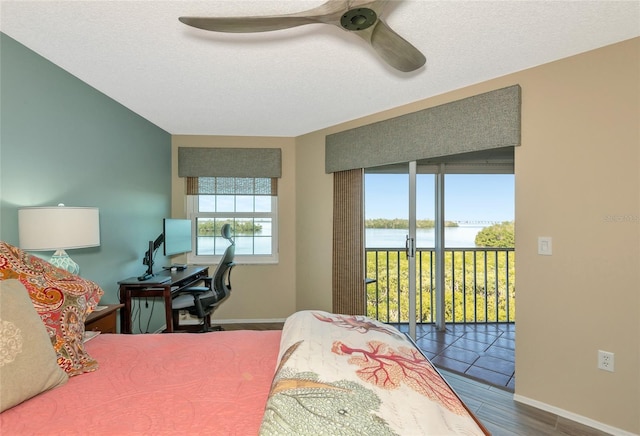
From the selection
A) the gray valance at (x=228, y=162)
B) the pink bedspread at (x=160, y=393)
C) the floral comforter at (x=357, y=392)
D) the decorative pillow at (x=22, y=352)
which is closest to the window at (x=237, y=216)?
the gray valance at (x=228, y=162)

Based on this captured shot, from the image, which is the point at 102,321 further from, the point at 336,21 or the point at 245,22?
the point at 336,21

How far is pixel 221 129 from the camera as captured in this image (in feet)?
11.6

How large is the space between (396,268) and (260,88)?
2.63m

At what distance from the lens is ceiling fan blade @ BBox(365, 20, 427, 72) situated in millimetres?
1365

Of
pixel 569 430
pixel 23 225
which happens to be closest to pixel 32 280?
pixel 23 225

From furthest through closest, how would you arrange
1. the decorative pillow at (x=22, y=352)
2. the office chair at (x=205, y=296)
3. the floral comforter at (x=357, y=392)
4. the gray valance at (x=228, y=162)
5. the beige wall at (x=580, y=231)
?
1. the gray valance at (x=228, y=162)
2. the office chair at (x=205, y=296)
3. the beige wall at (x=580, y=231)
4. the decorative pillow at (x=22, y=352)
5. the floral comforter at (x=357, y=392)

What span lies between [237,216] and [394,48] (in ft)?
9.65

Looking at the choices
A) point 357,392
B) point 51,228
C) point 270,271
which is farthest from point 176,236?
point 357,392

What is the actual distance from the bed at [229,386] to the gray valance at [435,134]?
5.50ft

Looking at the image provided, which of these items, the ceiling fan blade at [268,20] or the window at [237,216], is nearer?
the ceiling fan blade at [268,20]

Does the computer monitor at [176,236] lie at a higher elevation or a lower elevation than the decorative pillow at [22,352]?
higher

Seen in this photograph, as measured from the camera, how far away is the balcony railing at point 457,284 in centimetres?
377

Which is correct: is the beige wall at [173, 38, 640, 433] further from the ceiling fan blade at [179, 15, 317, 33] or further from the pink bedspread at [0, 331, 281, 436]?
the pink bedspread at [0, 331, 281, 436]

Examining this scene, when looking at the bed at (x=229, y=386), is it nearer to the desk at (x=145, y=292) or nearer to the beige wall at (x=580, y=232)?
the desk at (x=145, y=292)
